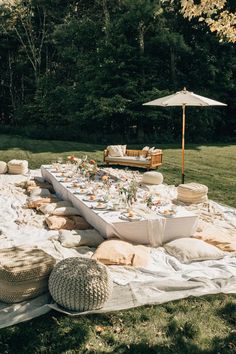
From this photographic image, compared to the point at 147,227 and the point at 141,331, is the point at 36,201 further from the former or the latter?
the point at 141,331

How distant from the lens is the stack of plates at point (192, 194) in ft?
29.6

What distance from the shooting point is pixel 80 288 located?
418 cm

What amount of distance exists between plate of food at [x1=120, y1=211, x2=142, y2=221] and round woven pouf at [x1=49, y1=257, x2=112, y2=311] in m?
2.05

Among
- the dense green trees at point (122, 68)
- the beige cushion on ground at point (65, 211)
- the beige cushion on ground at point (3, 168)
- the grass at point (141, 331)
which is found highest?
the dense green trees at point (122, 68)

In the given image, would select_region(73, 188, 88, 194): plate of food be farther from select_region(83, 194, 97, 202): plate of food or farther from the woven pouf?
the woven pouf

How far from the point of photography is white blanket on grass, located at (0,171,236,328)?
14.2 feet

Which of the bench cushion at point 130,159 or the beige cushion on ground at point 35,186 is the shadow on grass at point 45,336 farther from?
the bench cushion at point 130,159

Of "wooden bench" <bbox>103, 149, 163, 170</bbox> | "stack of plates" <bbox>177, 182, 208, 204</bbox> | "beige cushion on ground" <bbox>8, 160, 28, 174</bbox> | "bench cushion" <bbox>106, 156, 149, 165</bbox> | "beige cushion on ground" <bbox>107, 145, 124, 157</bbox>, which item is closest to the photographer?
"stack of plates" <bbox>177, 182, 208, 204</bbox>

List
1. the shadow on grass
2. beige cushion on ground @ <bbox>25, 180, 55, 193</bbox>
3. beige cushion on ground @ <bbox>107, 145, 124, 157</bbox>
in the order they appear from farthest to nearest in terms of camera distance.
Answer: beige cushion on ground @ <bbox>107, 145, 124, 157</bbox> → beige cushion on ground @ <bbox>25, 180, 55, 193</bbox> → the shadow on grass

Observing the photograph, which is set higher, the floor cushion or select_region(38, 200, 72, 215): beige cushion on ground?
the floor cushion

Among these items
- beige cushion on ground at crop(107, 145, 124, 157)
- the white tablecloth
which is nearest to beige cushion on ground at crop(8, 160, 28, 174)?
beige cushion on ground at crop(107, 145, 124, 157)

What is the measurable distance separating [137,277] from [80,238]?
1470 millimetres

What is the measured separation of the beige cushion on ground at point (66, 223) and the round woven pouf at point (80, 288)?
8.81ft

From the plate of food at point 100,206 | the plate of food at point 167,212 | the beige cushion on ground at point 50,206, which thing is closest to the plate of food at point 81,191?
the beige cushion on ground at point 50,206
